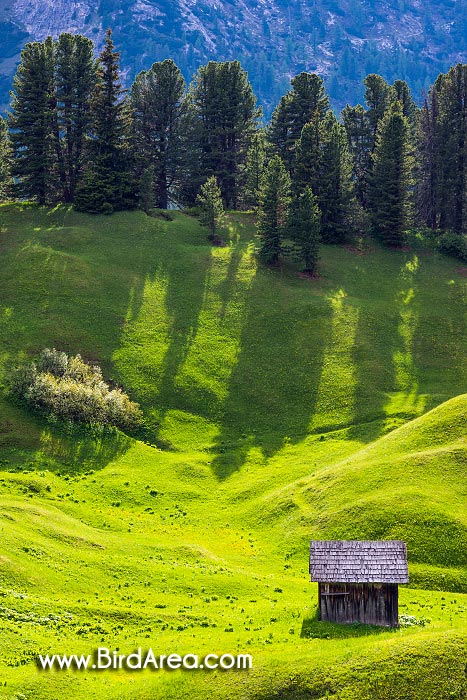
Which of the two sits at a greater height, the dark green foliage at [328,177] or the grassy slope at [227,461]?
the dark green foliage at [328,177]

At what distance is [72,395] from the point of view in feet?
232

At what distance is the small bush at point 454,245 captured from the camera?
111750 mm

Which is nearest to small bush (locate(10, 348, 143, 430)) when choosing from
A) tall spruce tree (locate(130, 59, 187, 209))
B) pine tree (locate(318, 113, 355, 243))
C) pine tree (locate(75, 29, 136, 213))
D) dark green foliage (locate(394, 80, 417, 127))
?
pine tree (locate(75, 29, 136, 213))

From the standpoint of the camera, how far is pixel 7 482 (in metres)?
57.7

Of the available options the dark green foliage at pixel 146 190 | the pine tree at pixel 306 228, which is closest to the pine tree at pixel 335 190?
the pine tree at pixel 306 228

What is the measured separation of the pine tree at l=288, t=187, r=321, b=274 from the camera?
10062 cm

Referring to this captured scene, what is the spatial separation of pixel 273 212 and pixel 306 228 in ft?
15.5

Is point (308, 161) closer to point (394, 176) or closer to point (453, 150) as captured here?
point (394, 176)

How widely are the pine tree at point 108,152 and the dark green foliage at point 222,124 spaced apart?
13.7 metres

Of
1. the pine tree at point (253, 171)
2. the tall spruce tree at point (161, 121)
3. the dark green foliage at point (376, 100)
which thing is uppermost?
the dark green foliage at point (376, 100)

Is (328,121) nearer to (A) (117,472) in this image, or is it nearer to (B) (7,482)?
(A) (117,472)

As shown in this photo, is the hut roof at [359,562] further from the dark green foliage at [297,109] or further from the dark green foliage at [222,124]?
the dark green foliage at [297,109]

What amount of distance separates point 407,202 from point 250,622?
284 feet

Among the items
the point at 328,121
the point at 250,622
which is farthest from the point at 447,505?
the point at 328,121
